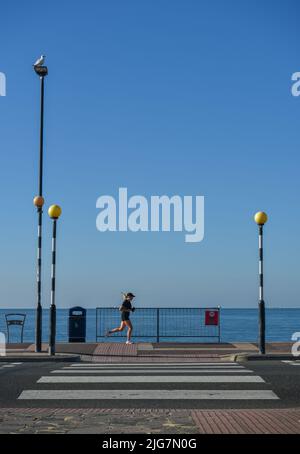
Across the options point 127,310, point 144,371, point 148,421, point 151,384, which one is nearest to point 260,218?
point 127,310

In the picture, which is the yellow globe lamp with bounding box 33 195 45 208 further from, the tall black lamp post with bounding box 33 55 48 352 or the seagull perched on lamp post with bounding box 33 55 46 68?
the seagull perched on lamp post with bounding box 33 55 46 68

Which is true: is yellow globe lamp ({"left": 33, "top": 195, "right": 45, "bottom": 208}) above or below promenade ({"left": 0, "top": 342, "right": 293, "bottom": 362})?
above

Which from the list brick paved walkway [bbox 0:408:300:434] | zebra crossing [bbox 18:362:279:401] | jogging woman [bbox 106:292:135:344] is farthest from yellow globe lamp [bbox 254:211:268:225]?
brick paved walkway [bbox 0:408:300:434]

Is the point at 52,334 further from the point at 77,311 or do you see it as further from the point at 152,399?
the point at 152,399

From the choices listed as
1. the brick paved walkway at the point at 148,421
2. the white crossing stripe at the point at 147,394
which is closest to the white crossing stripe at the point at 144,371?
the white crossing stripe at the point at 147,394

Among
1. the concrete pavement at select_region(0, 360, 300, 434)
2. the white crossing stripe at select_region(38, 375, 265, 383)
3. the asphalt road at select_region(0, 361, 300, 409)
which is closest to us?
the concrete pavement at select_region(0, 360, 300, 434)

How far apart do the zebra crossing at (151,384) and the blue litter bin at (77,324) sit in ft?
27.1

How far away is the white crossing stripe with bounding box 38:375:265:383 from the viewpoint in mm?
12250

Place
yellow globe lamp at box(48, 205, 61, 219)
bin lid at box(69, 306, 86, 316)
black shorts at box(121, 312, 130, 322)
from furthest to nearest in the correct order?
bin lid at box(69, 306, 86, 316) < black shorts at box(121, 312, 130, 322) < yellow globe lamp at box(48, 205, 61, 219)

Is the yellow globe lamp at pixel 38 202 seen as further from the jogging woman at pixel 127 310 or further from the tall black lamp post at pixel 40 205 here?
the jogging woman at pixel 127 310

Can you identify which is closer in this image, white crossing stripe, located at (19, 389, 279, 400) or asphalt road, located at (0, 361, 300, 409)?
asphalt road, located at (0, 361, 300, 409)

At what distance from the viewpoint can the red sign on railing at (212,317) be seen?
23.6 m
